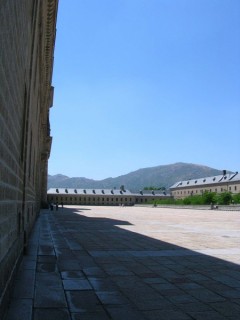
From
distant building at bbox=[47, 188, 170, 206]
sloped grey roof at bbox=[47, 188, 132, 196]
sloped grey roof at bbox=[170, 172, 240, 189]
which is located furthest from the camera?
sloped grey roof at bbox=[47, 188, 132, 196]

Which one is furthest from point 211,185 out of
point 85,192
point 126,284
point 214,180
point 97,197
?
point 126,284

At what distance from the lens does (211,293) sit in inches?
258

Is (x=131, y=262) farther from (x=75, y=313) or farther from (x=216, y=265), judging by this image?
(x=75, y=313)

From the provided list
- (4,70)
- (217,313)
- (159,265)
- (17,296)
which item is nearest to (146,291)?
(217,313)

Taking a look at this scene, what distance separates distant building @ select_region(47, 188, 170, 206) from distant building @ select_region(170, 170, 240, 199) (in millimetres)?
10054

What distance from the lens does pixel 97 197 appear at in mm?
132125

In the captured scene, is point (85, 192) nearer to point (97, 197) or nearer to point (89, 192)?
point (89, 192)

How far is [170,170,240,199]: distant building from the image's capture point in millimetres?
111325

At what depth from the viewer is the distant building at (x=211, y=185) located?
111325mm

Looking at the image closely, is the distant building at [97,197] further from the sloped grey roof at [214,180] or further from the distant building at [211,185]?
the sloped grey roof at [214,180]

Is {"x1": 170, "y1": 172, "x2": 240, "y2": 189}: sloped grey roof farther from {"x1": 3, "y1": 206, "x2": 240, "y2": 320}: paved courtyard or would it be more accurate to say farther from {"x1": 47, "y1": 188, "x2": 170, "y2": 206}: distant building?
{"x1": 3, "y1": 206, "x2": 240, "y2": 320}: paved courtyard

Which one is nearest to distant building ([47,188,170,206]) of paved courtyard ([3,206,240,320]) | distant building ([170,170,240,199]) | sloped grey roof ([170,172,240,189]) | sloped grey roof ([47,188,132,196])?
sloped grey roof ([47,188,132,196])

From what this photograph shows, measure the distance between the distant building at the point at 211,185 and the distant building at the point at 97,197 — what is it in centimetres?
1005

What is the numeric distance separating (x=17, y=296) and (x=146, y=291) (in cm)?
203
